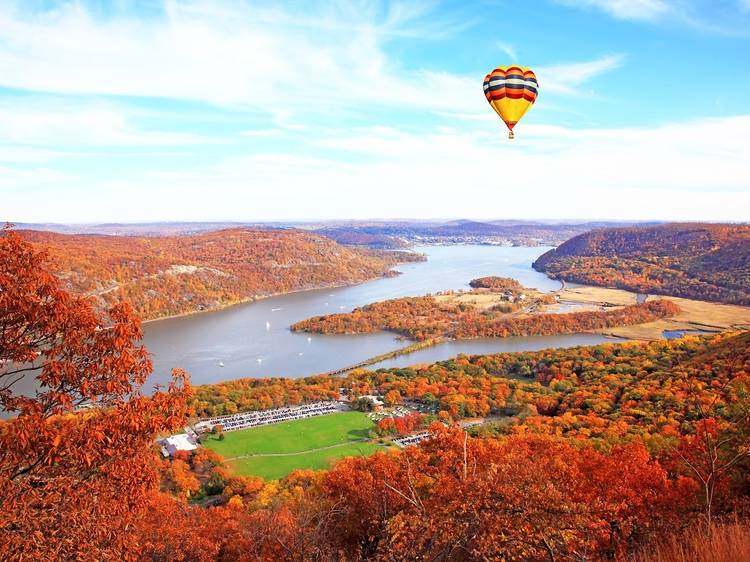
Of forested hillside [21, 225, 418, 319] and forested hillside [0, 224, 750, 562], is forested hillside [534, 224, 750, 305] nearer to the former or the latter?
forested hillside [21, 225, 418, 319]

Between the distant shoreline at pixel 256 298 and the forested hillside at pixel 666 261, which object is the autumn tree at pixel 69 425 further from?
the forested hillside at pixel 666 261

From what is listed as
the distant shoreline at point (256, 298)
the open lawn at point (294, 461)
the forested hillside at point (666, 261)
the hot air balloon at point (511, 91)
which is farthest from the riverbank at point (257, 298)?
the hot air balloon at point (511, 91)

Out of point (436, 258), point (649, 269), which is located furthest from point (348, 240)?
point (649, 269)

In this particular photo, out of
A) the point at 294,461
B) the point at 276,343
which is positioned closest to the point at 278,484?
the point at 294,461

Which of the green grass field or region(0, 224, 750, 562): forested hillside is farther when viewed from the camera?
the green grass field

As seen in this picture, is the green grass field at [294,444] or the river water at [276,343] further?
the river water at [276,343]

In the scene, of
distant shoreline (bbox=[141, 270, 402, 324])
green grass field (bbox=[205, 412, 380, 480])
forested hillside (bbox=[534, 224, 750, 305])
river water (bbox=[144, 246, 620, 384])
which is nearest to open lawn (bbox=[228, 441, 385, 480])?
green grass field (bbox=[205, 412, 380, 480])

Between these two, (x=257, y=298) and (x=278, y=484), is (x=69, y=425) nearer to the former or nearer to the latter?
(x=278, y=484)
